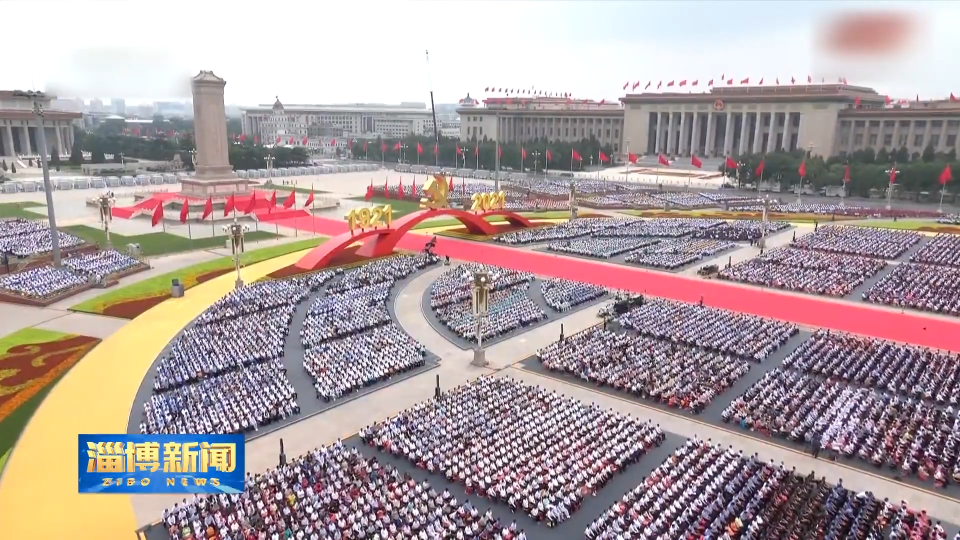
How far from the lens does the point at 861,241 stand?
53031mm

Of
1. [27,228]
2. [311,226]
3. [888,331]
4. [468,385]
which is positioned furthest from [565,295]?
[27,228]

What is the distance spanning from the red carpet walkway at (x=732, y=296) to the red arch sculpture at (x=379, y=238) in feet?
9.80

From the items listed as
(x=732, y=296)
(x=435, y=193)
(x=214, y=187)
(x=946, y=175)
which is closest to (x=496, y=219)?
(x=435, y=193)

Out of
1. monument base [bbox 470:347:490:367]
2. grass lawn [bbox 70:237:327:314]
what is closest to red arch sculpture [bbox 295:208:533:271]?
grass lawn [bbox 70:237:327:314]

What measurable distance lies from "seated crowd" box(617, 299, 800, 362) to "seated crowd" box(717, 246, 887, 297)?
26.5ft

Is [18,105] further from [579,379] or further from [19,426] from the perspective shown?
[579,379]

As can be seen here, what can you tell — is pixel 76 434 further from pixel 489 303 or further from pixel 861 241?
pixel 861 241

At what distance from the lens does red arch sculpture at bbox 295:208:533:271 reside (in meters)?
44.1

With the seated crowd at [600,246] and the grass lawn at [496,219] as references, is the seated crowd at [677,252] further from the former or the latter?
the grass lawn at [496,219]

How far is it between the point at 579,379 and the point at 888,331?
1780cm

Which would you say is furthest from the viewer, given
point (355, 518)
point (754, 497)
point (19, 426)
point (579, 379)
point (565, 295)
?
point (565, 295)

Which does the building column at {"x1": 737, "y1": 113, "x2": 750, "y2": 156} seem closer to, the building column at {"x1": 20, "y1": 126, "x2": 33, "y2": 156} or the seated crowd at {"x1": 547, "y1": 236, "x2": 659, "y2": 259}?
the seated crowd at {"x1": 547, "y1": 236, "x2": 659, "y2": 259}

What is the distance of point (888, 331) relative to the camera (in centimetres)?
3334

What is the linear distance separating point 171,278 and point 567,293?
25512 mm
